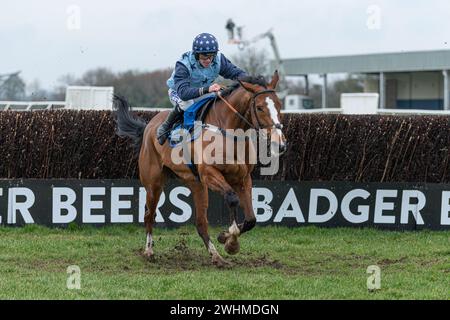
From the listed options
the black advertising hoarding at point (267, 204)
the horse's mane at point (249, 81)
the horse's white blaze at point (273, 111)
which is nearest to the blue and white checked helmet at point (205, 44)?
the horse's mane at point (249, 81)

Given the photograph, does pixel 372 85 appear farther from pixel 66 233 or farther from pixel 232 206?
pixel 232 206

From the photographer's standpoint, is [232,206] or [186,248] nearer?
[232,206]

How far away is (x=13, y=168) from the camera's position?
12.5 meters

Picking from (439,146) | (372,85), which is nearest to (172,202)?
(439,146)

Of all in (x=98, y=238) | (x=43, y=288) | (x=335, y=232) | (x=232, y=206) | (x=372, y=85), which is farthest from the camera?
(x=372, y=85)

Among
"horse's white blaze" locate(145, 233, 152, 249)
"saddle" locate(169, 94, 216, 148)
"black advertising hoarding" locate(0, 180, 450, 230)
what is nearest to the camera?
"saddle" locate(169, 94, 216, 148)

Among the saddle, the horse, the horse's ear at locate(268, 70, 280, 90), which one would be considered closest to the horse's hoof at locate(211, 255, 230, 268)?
the horse

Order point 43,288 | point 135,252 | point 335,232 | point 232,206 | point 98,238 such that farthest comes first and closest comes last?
1. point 335,232
2. point 98,238
3. point 135,252
4. point 232,206
5. point 43,288

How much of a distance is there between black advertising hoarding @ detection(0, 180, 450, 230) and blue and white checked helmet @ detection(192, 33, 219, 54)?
3.59 m

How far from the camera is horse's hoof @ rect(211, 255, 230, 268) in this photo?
29.6ft

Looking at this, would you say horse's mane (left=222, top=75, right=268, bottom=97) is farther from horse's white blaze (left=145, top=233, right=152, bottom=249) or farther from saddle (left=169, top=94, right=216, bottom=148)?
horse's white blaze (left=145, top=233, right=152, bottom=249)

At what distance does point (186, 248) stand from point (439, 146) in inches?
176

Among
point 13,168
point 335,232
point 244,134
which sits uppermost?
point 244,134

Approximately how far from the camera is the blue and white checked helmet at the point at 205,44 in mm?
9000
